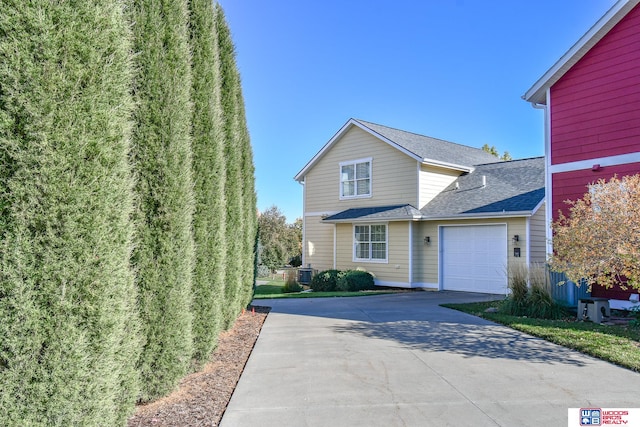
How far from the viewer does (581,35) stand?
1040cm

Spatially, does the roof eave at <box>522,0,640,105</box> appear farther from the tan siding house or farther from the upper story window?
the upper story window

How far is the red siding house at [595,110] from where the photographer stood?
9859 mm

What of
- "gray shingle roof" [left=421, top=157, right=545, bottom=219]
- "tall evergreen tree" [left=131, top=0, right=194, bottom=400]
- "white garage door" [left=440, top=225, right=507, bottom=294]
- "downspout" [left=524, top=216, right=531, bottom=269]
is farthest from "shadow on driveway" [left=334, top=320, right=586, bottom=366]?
"gray shingle roof" [left=421, top=157, right=545, bottom=219]

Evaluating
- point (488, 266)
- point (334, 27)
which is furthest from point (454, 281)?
point (334, 27)

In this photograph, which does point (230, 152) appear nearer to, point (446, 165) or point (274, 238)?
point (446, 165)

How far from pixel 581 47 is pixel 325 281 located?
11.9m

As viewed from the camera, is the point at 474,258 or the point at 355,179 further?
the point at 355,179

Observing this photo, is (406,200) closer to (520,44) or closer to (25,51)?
(520,44)

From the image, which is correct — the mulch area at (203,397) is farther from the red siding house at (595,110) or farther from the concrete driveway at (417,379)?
the red siding house at (595,110)

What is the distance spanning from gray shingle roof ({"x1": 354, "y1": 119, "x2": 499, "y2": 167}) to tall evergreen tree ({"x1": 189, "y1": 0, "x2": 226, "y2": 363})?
11.8m

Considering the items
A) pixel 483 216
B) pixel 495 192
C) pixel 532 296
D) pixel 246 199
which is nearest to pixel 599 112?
pixel 483 216

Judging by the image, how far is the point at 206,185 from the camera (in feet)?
17.9

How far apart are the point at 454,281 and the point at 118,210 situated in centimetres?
1412

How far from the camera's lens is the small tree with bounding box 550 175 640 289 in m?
6.60
